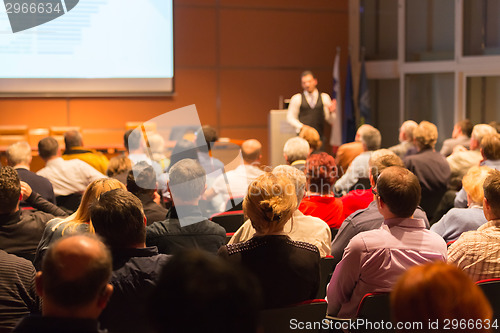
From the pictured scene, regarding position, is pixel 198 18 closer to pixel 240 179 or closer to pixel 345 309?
pixel 240 179

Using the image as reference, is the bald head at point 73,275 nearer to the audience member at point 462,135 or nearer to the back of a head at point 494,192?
the back of a head at point 494,192

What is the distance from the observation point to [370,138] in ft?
18.9

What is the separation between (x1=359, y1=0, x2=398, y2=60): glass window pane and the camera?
9602mm

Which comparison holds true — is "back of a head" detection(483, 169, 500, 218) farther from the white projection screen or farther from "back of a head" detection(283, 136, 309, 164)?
the white projection screen

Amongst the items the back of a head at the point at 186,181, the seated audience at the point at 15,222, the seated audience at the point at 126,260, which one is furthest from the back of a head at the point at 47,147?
the seated audience at the point at 126,260

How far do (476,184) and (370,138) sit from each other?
88.1 inches

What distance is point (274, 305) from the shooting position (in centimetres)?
247

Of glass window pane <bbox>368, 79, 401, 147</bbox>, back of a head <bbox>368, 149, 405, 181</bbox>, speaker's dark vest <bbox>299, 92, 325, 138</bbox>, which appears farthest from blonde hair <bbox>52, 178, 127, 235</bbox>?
glass window pane <bbox>368, 79, 401, 147</bbox>

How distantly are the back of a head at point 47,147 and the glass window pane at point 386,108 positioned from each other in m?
5.92

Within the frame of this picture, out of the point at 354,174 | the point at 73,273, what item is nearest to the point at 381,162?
the point at 354,174

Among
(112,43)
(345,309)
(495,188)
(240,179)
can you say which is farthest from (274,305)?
(112,43)

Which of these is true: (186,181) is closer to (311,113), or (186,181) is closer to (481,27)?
(311,113)

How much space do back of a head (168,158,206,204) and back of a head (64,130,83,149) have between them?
278 cm

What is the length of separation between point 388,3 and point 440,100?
71.0 inches
